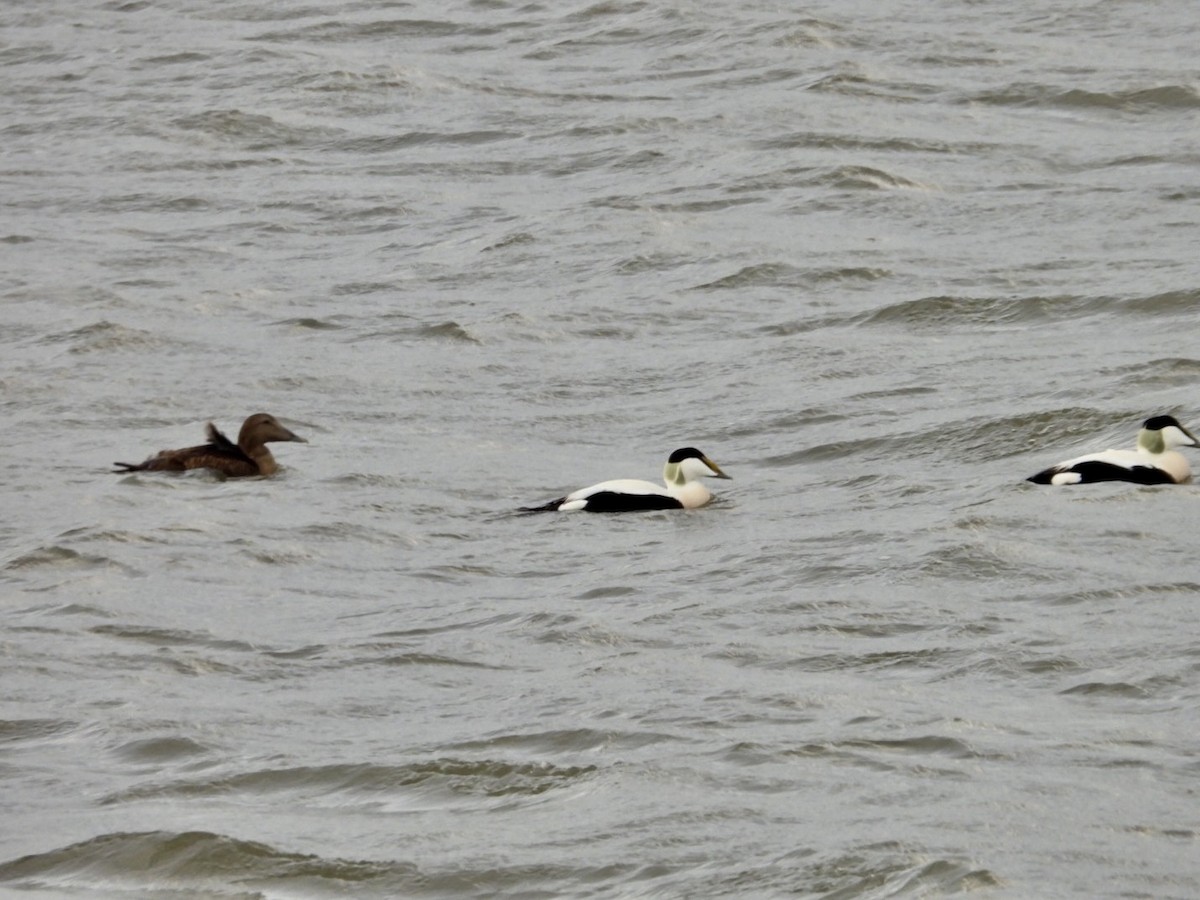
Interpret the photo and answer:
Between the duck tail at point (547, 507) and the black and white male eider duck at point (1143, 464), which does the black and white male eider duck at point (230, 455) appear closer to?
the duck tail at point (547, 507)

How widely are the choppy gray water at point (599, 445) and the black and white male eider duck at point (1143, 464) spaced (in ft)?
0.48

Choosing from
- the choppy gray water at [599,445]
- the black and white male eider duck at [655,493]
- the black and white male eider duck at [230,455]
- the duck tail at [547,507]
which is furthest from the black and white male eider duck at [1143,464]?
the black and white male eider duck at [230,455]

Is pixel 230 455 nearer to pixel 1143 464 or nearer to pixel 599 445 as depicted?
pixel 599 445

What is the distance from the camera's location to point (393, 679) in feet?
31.5

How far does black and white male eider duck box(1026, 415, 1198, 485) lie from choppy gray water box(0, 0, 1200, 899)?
15 cm

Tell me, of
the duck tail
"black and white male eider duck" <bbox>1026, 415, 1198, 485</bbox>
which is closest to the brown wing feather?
the duck tail

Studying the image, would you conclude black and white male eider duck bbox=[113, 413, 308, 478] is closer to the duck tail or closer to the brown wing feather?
the brown wing feather

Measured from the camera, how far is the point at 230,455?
1328cm

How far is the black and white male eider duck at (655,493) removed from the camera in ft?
39.9

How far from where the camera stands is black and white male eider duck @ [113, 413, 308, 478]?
13219mm

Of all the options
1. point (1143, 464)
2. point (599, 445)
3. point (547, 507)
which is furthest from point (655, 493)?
point (1143, 464)

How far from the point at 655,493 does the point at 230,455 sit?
2.32m

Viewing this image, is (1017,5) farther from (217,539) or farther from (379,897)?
(379,897)

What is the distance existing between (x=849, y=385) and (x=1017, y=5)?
10.7 m
